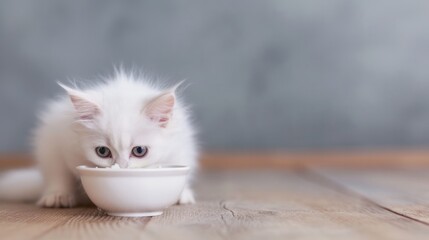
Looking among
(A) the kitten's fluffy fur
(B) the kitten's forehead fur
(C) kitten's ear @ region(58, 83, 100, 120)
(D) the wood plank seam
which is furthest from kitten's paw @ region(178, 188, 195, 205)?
(D) the wood plank seam

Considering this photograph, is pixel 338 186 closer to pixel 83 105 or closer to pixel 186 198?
pixel 186 198

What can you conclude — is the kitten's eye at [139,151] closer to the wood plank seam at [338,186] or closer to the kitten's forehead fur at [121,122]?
the kitten's forehead fur at [121,122]

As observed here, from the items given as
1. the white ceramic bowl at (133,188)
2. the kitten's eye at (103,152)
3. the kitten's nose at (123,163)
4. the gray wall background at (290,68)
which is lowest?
the white ceramic bowl at (133,188)

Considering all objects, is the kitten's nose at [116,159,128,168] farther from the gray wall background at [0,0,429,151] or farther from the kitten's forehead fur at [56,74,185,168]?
the gray wall background at [0,0,429,151]

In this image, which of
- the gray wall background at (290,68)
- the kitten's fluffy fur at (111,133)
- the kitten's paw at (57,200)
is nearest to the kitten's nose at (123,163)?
the kitten's fluffy fur at (111,133)

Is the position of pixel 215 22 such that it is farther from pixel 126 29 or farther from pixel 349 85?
pixel 349 85

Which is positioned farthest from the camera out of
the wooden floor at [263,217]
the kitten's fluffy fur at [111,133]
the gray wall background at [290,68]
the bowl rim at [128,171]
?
the gray wall background at [290,68]

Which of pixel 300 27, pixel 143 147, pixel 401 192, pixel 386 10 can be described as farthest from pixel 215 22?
pixel 143 147

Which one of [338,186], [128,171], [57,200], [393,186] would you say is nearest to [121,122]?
[128,171]
